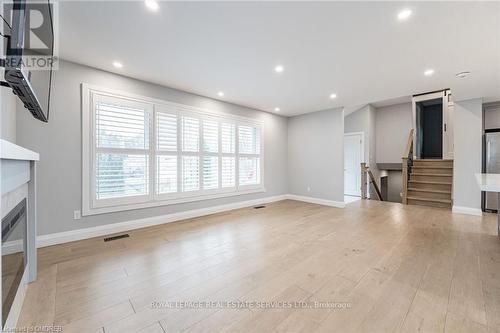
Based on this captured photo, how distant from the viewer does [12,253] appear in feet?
4.61

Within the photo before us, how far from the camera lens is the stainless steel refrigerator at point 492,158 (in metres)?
4.41

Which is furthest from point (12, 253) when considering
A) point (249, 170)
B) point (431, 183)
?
point (431, 183)

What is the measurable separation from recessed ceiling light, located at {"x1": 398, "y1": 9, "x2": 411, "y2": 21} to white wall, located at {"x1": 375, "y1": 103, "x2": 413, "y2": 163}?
22.1 feet

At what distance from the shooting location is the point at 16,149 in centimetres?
119

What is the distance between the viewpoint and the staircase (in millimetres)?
5395

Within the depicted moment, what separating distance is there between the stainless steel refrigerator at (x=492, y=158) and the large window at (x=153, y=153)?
5.41 meters

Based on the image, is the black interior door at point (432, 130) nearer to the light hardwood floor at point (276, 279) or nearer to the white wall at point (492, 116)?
the white wall at point (492, 116)

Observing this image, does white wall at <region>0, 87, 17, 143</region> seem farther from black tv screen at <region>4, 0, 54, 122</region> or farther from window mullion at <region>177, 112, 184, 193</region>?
window mullion at <region>177, 112, 184, 193</region>

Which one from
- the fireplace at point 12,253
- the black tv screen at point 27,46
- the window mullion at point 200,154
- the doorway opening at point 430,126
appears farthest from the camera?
the doorway opening at point 430,126

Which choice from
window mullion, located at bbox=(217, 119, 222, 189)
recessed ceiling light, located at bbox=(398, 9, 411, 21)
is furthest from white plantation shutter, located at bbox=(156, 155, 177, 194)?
recessed ceiling light, located at bbox=(398, 9, 411, 21)

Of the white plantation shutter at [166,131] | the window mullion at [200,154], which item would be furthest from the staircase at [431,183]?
the white plantation shutter at [166,131]

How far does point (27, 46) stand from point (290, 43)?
7.54 feet

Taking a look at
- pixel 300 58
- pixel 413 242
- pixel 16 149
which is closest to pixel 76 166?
pixel 16 149

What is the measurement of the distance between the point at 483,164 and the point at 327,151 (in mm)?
3333
